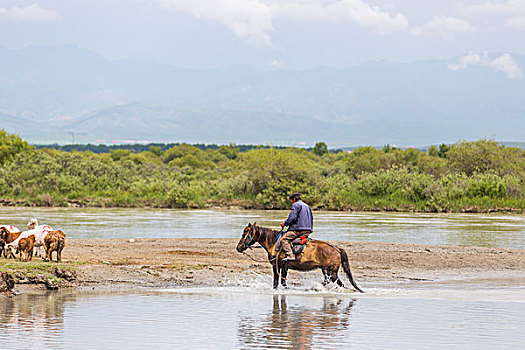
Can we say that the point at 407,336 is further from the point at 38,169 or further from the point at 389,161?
the point at 389,161

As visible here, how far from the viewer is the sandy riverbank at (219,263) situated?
17.4 metres

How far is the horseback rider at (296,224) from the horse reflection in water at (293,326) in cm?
106

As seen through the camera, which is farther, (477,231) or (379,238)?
(477,231)

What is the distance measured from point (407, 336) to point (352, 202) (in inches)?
1336

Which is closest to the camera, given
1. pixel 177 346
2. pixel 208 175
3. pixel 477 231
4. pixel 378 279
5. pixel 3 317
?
pixel 177 346

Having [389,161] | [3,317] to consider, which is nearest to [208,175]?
[389,161]

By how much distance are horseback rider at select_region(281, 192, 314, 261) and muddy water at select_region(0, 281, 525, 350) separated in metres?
1.01

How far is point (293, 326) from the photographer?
41.1 ft

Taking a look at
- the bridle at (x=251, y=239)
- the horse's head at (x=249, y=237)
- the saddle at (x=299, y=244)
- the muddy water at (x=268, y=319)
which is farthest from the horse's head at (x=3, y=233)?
the saddle at (x=299, y=244)

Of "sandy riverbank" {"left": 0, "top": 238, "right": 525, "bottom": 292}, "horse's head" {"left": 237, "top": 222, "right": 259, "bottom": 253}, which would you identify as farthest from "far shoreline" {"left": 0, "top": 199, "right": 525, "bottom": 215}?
"horse's head" {"left": 237, "top": 222, "right": 259, "bottom": 253}

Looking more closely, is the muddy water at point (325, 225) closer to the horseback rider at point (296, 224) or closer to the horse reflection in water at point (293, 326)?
the horseback rider at point (296, 224)

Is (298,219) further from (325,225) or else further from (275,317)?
(325,225)

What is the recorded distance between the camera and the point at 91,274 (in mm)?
17062

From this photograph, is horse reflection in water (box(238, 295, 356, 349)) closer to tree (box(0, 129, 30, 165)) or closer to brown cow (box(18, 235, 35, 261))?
brown cow (box(18, 235, 35, 261))
